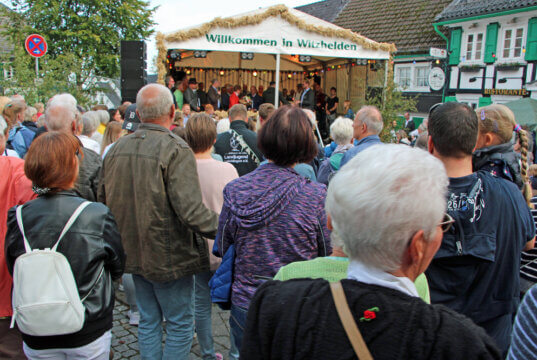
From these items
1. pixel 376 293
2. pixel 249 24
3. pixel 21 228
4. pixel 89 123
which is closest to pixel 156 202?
pixel 21 228

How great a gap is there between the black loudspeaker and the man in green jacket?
7.52 metres

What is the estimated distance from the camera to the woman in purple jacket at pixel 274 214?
207 centimetres

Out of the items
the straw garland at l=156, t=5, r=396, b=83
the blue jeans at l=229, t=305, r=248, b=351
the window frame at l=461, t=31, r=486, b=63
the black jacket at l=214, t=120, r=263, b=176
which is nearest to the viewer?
the blue jeans at l=229, t=305, r=248, b=351

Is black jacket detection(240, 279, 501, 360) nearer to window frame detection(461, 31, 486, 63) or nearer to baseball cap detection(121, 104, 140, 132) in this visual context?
baseball cap detection(121, 104, 140, 132)

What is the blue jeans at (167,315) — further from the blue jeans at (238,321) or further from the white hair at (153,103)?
the white hair at (153,103)

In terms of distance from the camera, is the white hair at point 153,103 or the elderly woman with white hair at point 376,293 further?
the white hair at point 153,103

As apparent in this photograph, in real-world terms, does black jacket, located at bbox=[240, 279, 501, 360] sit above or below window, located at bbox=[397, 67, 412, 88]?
below

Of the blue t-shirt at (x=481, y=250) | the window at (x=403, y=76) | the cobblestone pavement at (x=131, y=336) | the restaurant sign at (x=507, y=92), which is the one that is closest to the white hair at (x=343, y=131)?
the cobblestone pavement at (x=131, y=336)

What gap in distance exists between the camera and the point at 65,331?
204 centimetres

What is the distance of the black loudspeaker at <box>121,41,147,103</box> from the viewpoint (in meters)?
9.87

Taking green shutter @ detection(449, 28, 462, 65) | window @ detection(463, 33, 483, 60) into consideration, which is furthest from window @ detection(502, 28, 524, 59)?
green shutter @ detection(449, 28, 462, 65)

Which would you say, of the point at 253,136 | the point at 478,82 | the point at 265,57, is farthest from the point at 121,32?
the point at 253,136

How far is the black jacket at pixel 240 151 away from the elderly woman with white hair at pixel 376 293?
3233 millimetres

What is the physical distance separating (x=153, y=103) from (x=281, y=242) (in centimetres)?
134
